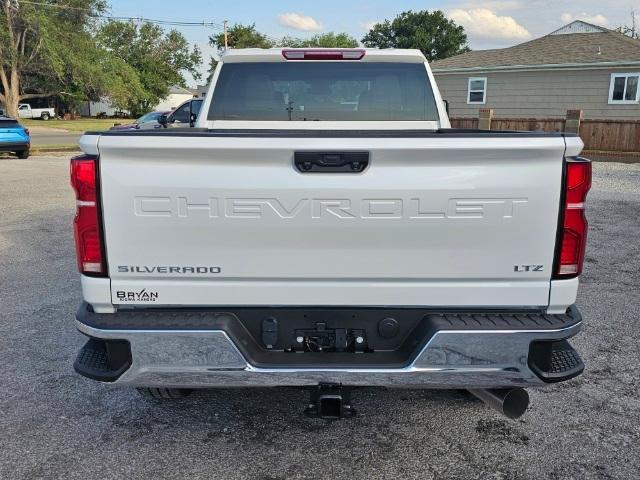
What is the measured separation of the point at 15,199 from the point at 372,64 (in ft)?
31.3

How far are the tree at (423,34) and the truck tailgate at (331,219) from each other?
6925cm

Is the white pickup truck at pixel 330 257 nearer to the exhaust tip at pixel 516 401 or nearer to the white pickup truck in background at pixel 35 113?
the exhaust tip at pixel 516 401

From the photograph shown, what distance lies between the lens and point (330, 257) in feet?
8.55

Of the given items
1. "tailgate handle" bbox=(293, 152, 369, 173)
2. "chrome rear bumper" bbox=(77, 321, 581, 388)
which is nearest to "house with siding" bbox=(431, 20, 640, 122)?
"chrome rear bumper" bbox=(77, 321, 581, 388)

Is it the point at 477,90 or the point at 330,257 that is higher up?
the point at 477,90

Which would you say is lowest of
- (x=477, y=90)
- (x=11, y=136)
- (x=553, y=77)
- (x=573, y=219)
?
(x=11, y=136)

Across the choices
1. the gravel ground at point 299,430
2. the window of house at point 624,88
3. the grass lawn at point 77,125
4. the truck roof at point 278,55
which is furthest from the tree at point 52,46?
the gravel ground at point 299,430

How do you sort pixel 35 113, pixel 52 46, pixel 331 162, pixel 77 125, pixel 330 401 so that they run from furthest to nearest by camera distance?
pixel 35 113, pixel 77 125, pixel 52 46, pixel 330 401, pixel 331 162

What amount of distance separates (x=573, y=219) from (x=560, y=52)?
2259 centimetres

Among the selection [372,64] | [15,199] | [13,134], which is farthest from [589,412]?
[13,134]

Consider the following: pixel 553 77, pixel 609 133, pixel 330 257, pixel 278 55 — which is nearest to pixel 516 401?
pixel 330 257

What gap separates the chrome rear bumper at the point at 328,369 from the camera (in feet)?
8.38

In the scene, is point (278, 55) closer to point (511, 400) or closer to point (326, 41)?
point (511, 400)

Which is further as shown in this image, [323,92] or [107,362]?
[323,92]
